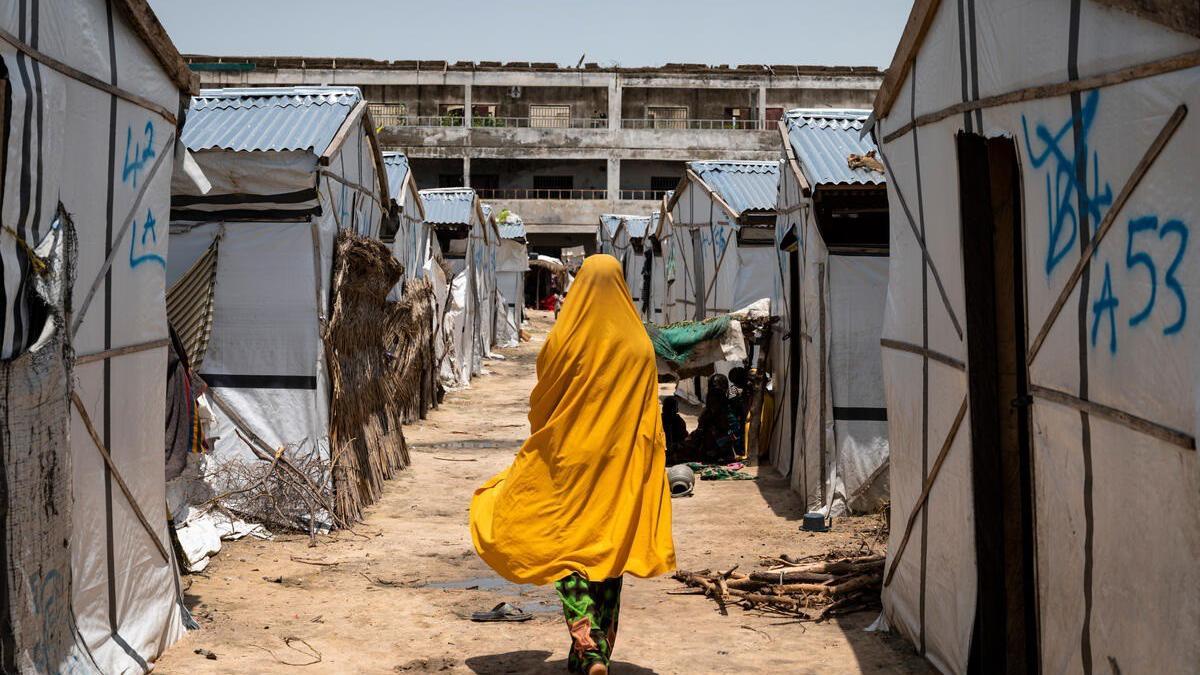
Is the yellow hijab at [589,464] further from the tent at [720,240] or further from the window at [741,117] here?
the window at [741,117]

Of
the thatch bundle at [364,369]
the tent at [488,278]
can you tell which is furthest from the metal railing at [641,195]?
the thatch bundle at [364,369]

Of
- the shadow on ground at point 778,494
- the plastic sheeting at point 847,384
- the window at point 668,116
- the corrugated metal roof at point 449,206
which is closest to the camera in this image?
the plastic sheeting at point 847,384

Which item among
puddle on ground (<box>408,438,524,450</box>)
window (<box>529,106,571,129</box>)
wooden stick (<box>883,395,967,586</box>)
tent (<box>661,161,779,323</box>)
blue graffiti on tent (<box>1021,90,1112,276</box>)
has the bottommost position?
puddle on ground (<box>408,438,524,450</box>)

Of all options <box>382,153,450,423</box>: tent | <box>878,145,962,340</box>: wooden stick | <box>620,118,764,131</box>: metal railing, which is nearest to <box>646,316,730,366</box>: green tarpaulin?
<box>382,153,450,423</box>: tent

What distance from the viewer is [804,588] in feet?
20.7

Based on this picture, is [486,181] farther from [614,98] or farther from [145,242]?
[145,242]

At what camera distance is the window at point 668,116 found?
4344 centimetres

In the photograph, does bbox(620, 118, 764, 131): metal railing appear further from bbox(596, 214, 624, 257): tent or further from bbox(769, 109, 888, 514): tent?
bbox(769, 109, 888, 514): tent

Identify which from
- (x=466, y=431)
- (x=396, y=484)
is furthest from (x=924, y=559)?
(x=466, y=431)

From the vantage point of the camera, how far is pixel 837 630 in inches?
230

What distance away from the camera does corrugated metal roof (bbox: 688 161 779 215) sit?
44.6ft

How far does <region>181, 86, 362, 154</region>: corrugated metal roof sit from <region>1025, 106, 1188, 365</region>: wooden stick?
18.7ft

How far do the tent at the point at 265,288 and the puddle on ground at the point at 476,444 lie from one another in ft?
12.3

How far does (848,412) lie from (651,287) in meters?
13.4
